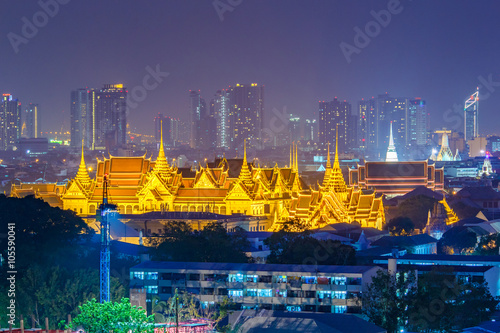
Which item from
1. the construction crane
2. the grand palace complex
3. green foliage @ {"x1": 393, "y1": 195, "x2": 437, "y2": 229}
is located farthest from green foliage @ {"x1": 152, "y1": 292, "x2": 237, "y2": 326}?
green foliage @ {"x1": 393, "y1": 195, "x2": 437, "y2": 229}

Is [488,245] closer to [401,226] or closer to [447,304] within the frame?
[401,226]

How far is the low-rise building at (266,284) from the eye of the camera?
2426 inches

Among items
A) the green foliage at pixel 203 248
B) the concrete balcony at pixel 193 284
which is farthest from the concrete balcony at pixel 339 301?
the green foliage at pixel 203 248

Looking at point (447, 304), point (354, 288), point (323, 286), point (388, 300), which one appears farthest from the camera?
point (323, 286)

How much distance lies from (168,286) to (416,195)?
65358 millimetres

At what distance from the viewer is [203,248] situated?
7256 cm

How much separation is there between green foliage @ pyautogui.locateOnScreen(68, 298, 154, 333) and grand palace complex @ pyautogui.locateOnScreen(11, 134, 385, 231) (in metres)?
51.1

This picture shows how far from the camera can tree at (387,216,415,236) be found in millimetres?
100688

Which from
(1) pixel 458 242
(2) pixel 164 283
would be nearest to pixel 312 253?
(2) pixel 164 283

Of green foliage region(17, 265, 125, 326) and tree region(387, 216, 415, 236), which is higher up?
tree region(387, 216, 415, 236)

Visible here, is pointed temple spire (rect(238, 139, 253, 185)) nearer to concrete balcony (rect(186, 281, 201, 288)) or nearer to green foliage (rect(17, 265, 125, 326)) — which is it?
concrete balcony (rect(186, 281, 201, 288))

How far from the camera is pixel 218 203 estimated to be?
350 ft

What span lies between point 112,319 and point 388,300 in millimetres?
13914

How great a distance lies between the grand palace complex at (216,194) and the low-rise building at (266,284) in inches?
1410
